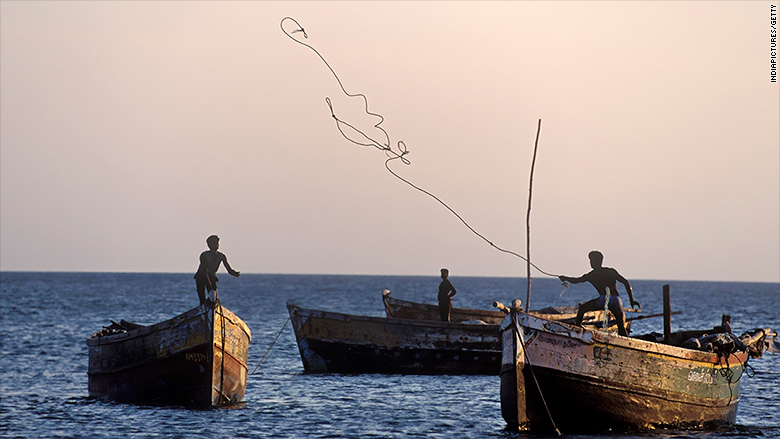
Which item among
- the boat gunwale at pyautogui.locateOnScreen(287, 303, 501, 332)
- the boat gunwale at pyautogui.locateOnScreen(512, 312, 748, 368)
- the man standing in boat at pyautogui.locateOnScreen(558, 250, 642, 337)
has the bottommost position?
the boat gunwale at pyautogui.locateOnScreen(287, 303, 501, 332)

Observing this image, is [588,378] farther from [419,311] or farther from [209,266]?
[419,311]

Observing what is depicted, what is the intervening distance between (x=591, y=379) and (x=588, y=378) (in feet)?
0.17

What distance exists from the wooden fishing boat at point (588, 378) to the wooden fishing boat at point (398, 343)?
7.79 metres

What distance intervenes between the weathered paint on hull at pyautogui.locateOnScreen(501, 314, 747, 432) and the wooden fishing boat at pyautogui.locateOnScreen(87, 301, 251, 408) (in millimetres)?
5428

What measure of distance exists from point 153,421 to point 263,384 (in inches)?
259

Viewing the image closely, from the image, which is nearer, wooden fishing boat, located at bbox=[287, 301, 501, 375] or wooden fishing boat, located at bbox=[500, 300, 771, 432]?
wooden fishing boat, located at bbox=[500, 300, 771, 432]

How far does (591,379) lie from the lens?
13.4 m

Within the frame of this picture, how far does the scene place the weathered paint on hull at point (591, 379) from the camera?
13344mm

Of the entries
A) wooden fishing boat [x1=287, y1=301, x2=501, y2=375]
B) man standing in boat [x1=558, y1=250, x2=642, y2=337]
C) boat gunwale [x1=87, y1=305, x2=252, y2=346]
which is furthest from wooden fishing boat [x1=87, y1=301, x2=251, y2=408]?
man standing in boat [x1=558, y1=250, x2=642, y2=337]

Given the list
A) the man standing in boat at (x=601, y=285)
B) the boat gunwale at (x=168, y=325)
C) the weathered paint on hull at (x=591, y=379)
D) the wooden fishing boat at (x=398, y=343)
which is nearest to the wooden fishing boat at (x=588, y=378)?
the weathered paint on hull at (x=591, y=379)

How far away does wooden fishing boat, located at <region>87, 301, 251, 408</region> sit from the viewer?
15.8 m

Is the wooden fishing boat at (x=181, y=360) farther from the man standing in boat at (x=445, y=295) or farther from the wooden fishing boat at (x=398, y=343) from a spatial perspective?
the man standing in boat at (x=445, y=295)

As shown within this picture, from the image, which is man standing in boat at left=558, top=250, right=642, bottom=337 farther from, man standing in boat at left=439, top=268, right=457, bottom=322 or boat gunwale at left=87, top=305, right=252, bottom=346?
man standing in boat at left=439, top=268, right=457, bottom=322

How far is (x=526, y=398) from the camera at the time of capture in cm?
1363
